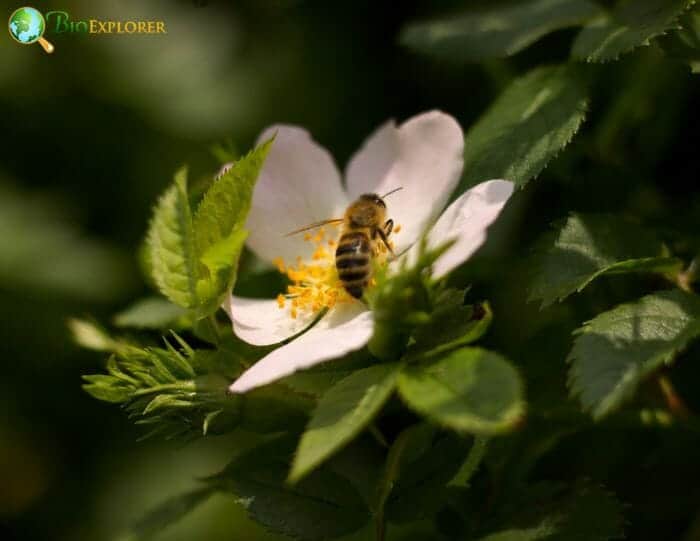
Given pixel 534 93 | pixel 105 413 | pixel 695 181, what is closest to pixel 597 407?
pixel 534 93

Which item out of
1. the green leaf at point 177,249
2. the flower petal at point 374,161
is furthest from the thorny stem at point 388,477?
the flower petal at point 374,161

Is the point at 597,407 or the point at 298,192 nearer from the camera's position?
the point at 597,407

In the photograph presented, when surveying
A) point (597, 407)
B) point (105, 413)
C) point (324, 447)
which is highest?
point (324, 447)

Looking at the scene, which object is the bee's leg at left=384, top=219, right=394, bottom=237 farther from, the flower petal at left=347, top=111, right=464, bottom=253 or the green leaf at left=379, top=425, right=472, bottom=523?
the green leaf at left=379, top=425, right=472, bottom=523

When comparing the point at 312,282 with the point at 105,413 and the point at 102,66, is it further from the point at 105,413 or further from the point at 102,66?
the point at 102,66

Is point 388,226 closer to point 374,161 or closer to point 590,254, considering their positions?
point 374,161

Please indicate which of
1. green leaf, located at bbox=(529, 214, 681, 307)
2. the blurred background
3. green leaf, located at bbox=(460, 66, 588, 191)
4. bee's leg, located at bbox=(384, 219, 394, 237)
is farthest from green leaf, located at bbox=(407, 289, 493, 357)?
the blurred background
